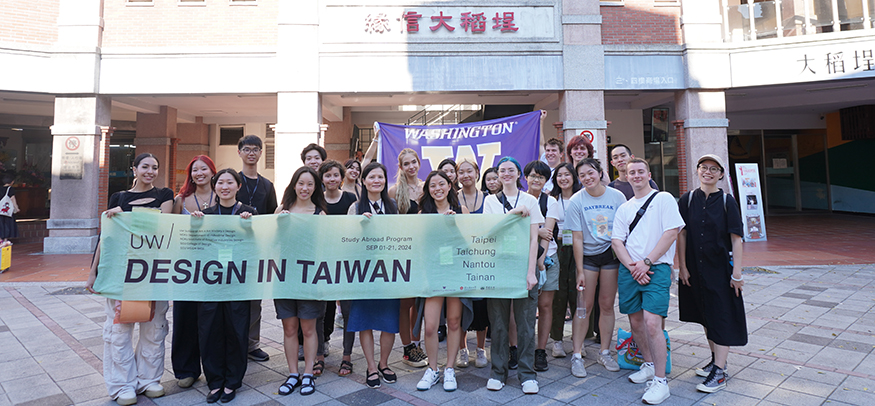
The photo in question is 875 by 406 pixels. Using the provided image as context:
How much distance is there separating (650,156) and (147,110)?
675 inches

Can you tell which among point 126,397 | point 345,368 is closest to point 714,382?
Result: point 345,368

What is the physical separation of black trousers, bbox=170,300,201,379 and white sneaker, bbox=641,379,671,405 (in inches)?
141

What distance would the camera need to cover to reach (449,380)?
3559 millimetres

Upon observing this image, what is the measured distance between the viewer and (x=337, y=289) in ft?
12.2

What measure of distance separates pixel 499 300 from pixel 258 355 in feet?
7.94

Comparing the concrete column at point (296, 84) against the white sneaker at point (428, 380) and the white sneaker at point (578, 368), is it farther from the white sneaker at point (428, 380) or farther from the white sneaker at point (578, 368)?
the white sneaker at point (578, 368)

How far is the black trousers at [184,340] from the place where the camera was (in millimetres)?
3650

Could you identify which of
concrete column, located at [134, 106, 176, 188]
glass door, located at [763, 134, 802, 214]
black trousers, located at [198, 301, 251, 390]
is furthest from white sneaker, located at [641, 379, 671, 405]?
glass door, located at [763, 134, 802, 214]

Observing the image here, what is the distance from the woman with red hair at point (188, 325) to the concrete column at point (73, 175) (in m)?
8.95

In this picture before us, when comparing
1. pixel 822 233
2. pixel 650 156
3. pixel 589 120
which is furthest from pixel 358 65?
pixel 822 233

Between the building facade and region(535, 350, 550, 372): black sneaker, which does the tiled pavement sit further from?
the building facade

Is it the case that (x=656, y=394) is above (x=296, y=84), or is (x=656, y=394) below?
below

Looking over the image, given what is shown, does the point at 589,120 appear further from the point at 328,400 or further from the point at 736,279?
the point at 328,400

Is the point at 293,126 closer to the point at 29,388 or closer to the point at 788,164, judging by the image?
the point at 29,388
